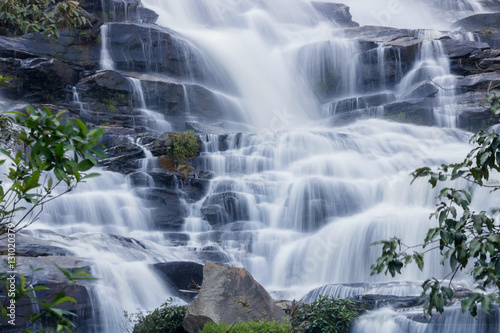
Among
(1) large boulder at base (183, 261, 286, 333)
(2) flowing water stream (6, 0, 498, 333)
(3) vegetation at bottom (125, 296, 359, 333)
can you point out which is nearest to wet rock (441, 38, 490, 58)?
(2) flowing water stream (6, 0, 498, 333)

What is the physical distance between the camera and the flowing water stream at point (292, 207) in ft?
29.7

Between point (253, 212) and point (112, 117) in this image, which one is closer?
point (253, 212)

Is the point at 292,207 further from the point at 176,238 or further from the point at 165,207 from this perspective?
the point at 165,207

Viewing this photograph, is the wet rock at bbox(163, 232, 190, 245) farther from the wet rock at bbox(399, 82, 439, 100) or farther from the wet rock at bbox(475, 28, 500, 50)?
the wet rock at bbox(475, 28, 500, 50)

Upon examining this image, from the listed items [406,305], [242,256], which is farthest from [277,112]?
[406,305]

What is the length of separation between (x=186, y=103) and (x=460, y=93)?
1064cm

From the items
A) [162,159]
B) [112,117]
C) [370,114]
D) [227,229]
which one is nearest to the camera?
[227,229]

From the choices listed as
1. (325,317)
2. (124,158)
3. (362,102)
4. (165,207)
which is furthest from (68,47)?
(325,317)

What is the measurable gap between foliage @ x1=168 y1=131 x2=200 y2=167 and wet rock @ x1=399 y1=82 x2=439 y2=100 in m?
8.98

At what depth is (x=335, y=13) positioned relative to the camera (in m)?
31.8

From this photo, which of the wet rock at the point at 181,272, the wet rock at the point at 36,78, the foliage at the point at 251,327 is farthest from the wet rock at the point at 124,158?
the foliage at the point at 251,327

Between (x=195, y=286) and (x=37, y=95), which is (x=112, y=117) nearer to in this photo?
Result: (x=37, y=95)

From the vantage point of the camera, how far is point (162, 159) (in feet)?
48.8

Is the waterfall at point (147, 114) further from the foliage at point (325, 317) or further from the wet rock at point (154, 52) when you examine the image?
the foliage at point (325, 317)
